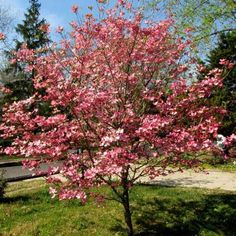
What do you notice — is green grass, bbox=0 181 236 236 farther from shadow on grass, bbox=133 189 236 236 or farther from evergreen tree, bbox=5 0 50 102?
evergreen tree, bbox=5 0 50 102

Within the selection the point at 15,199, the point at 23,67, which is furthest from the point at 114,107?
the point at 23,67

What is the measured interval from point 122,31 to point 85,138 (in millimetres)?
2314

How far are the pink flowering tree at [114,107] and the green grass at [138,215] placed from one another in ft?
4.09

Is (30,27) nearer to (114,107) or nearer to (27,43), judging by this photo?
(27,43)

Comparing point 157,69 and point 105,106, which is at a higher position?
point 157,69

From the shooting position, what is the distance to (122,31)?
8.09 m

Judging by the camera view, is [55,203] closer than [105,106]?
No

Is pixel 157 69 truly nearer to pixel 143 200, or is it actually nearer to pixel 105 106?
pixel 105 106

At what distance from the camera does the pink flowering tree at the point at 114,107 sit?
22.8 ft

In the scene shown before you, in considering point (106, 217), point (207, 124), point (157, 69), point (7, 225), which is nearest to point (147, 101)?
point (157, 69)

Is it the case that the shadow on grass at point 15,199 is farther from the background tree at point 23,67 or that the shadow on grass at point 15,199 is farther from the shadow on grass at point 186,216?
the background tree at point 23,67

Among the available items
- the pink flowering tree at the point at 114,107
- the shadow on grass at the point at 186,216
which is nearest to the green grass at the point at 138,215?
the shadow on grass at the point at 186,216

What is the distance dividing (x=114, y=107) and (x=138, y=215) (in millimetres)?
3222

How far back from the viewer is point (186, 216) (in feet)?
31.5
